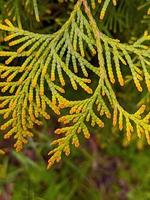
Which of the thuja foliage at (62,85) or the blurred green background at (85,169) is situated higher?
the thuja foliage at (62,85)

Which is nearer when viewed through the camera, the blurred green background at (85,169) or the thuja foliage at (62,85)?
the thuja foliage at (62,85)

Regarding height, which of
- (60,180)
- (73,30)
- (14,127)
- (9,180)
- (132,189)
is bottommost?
(132,189)

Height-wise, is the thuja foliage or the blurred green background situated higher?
the thuja foliage

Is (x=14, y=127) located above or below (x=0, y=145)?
above

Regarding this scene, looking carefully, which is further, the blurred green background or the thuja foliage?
the blurred green background

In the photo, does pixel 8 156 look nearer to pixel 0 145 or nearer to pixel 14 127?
pixel 0 145

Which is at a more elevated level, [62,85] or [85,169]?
[62,85]

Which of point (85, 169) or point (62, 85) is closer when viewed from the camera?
point (62, 85)

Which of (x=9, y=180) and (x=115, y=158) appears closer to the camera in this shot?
(x=9, y=180)

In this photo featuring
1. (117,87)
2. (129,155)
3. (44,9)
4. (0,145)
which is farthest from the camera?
(129,155)

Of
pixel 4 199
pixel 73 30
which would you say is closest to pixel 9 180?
pixel 4 199

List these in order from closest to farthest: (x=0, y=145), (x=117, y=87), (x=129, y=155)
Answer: (x=0, y=145)
(x=117, y=87)
(x=129, y=155)
